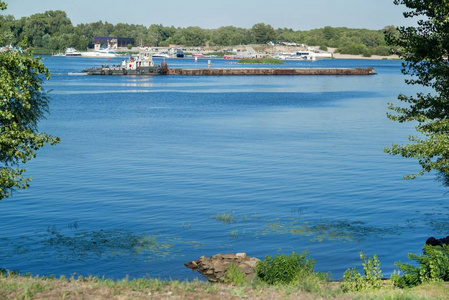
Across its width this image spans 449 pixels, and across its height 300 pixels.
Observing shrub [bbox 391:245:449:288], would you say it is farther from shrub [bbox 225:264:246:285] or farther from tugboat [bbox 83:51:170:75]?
tugboat [bbox 83:51:170:75]

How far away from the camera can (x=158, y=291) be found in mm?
16547

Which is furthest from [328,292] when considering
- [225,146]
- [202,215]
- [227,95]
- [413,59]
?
[227,95]

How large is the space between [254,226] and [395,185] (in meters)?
13.9

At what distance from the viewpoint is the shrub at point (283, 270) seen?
20141 millimetres

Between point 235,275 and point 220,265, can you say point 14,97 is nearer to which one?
point 220,265

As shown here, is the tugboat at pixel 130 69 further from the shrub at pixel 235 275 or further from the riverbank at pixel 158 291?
the riverbank at pixel 158 291

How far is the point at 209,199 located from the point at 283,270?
17.2 m

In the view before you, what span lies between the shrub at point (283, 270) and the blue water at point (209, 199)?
3.96 meters

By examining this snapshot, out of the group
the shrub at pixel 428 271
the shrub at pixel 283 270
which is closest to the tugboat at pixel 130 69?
the shrub at pixel 283 270

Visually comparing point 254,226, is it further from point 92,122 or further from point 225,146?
point 92,122

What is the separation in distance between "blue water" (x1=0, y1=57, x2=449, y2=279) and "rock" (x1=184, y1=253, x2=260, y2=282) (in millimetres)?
570

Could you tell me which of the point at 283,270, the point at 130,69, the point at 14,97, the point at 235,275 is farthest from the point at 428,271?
the point at 130,69

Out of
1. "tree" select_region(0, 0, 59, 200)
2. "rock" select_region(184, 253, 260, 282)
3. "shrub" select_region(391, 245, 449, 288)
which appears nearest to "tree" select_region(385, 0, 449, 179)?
"shrub" select_region(391, 245, 449, 288)

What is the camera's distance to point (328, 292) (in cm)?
1686
